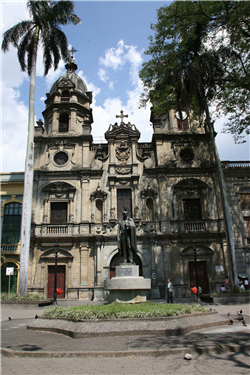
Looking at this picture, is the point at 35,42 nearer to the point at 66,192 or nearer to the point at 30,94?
the point at 30,94

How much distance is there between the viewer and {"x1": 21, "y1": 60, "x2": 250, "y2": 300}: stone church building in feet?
76.1

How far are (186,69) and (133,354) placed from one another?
18.3 metres

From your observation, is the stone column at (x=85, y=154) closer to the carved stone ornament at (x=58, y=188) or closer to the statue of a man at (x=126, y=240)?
the carved stone ornament at (x=58, y=188)

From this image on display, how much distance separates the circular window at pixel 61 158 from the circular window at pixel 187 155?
1026 centimetres

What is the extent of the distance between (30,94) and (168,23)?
10.6 metres

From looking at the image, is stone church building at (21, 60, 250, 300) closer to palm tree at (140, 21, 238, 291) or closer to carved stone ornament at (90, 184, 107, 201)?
carved stone ornament at (90, 184, 107, 201)

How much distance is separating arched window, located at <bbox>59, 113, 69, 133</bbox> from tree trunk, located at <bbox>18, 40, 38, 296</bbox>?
22.5 feet

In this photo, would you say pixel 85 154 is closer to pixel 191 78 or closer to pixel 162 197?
pixel 162 197

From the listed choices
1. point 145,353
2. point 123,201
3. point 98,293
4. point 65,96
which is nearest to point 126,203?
point 123,201

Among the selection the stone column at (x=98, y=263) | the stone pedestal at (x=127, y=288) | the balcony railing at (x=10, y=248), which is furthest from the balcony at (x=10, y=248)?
the stone pedestal at (x=127, y=288)

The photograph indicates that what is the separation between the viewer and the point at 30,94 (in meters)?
21.7

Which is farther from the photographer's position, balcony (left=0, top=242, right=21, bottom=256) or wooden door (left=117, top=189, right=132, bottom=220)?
wooden door (left=117, top=189, right=132, bottom=220)

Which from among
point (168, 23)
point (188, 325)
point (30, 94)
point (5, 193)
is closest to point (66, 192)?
point (5, 193)

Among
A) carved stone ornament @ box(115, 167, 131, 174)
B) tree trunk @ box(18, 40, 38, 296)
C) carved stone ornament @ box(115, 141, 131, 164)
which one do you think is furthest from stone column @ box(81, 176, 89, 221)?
tree trunk @ box(18, 40, 38, 296)
